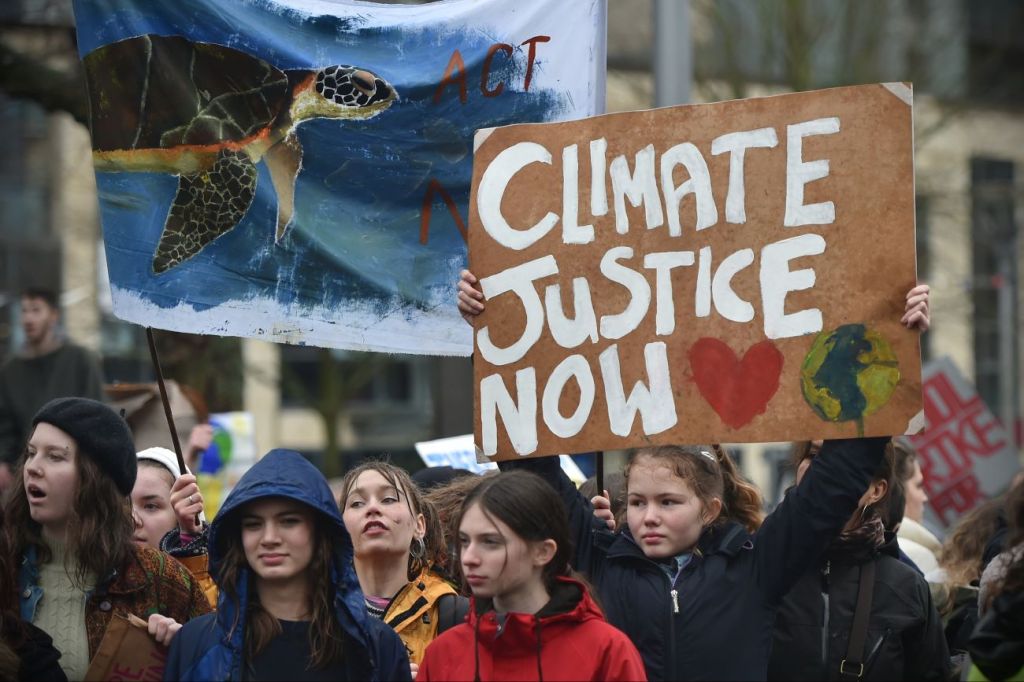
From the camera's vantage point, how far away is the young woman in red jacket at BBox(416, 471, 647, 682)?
12.3ft

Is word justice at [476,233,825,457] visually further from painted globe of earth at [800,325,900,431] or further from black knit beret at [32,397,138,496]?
black knit beret at [32,397,138,496]

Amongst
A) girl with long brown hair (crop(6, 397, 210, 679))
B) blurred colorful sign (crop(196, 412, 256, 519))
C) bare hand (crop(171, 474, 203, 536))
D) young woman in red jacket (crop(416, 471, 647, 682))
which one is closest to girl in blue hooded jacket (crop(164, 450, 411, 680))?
young woman in red jacket (crop(416, 471, 647, 682))

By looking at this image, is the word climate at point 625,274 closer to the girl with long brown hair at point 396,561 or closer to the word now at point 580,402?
the word now at point 580,402

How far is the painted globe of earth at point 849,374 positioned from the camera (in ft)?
13.5

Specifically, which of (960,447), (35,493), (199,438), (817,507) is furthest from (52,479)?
(960,447)

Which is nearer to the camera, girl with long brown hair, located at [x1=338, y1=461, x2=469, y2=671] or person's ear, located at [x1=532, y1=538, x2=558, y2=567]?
person's ear, located at [x1=532, y1=538, x2=558, y2=567]

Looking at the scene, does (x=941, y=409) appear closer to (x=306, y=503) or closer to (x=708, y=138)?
(x=708, y=138)

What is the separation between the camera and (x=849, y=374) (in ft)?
13.6

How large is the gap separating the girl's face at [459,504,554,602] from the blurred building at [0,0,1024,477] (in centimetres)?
857

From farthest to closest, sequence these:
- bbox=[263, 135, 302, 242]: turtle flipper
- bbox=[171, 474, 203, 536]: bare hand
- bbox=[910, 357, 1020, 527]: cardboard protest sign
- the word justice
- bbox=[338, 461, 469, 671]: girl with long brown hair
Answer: bbox=[910, 357, 1020, 527]: cardboard protest sign < bbox=[263, 135, 302, 242]: turtle flipper < bbox=[171, 474, 203, 536]: bare hand < bbox=[338, 461, 469, 671]: girl with long brown hair < the word justice

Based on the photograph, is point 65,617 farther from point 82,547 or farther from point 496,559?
point 496,559

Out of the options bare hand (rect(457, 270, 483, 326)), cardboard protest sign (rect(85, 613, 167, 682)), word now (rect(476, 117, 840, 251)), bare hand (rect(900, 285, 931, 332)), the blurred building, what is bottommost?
cardboard protest sign (rect(85, 613, 167, 682))

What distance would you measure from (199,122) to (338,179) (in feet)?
1.62

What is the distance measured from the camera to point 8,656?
3926 mm
